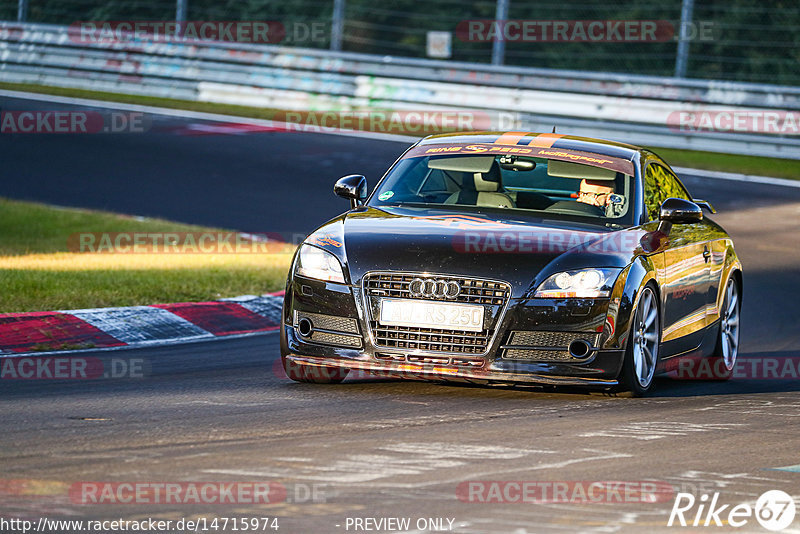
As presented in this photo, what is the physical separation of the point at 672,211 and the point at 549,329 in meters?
1.56

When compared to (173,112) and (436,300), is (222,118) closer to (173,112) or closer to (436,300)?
(173,112)

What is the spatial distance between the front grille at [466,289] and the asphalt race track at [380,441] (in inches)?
22.1

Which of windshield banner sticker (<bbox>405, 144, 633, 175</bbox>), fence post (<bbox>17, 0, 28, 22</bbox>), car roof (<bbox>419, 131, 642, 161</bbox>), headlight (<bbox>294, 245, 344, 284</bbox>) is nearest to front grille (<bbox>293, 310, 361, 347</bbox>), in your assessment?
headlight (<bbox>294, 245, 344, 284</bbox>)

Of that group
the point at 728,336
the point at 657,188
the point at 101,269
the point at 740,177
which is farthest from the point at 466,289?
the point at 740,177

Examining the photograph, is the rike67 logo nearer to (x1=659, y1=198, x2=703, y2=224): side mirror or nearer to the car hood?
the car hood

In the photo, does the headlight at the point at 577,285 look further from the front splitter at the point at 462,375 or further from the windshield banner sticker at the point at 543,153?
the windshield banner sticker at the point at 543,153

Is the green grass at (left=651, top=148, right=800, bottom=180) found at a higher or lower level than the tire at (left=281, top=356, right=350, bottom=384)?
higher

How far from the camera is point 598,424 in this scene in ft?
24.1

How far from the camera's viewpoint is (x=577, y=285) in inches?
310

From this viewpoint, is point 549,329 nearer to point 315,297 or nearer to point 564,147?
point 315,297

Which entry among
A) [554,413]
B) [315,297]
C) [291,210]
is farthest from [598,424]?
[291,210]

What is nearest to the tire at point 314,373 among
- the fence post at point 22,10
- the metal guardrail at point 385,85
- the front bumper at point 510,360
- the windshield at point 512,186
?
the front bumper at point 510,360

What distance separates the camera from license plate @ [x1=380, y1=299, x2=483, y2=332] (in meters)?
7.85

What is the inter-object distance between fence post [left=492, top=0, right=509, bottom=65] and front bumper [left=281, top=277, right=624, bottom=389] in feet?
50.5
